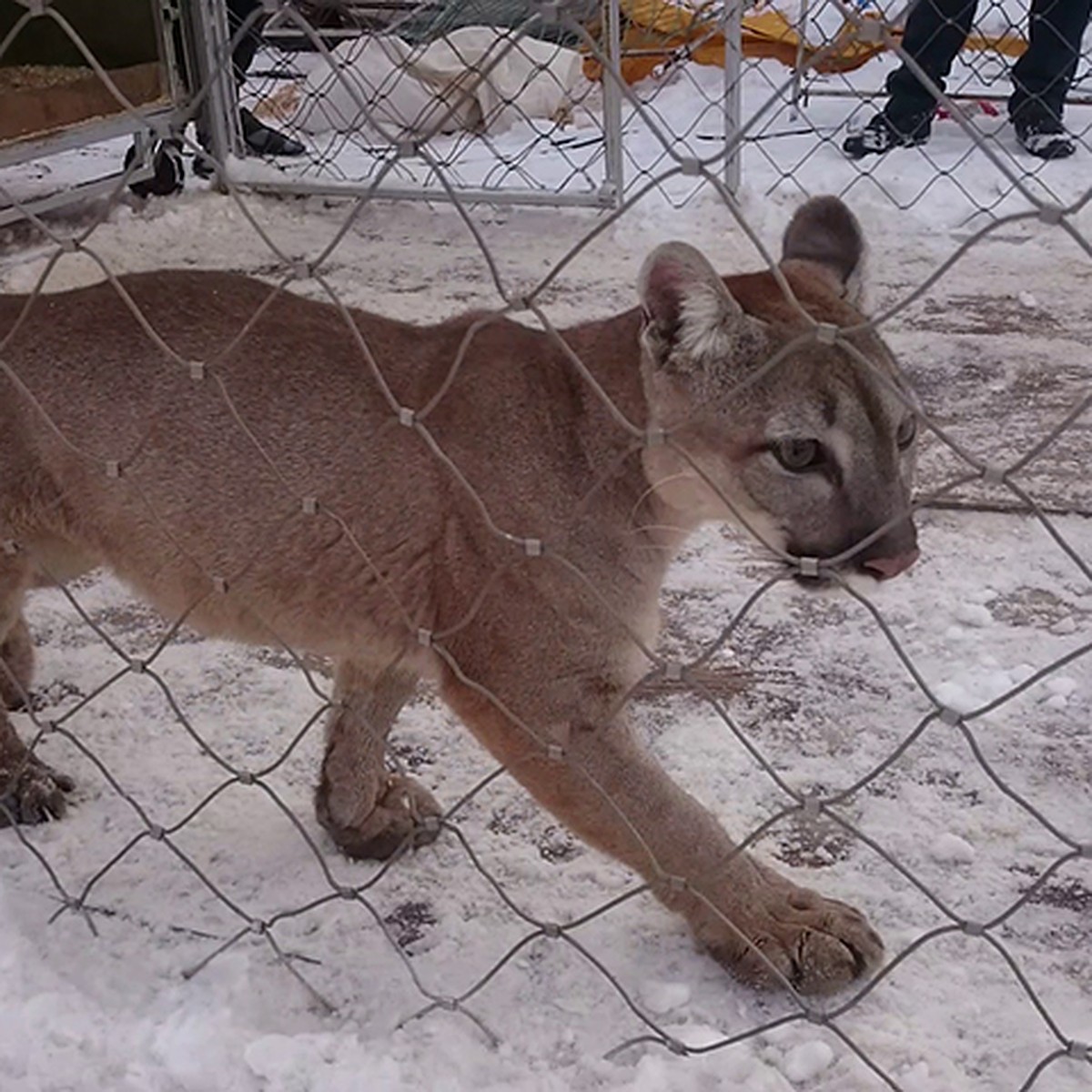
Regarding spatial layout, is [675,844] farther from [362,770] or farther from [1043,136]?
[1043,136]

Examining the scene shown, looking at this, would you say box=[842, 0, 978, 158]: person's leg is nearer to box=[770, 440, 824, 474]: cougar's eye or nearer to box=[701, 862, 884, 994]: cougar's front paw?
box=[770, 440, 824, 474]: cougar's eye

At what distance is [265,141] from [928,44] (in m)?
2.62

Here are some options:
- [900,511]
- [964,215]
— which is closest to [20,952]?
[900,511]

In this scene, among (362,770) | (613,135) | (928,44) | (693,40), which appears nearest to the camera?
(362,770)

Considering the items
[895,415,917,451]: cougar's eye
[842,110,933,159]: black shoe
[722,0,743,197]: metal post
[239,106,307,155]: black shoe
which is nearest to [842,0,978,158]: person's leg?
[842,110,933,159]: black shoe

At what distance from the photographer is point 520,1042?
1936 mm

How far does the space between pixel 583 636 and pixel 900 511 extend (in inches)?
16.9

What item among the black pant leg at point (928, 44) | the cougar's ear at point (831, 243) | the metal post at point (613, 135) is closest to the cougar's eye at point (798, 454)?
the cougar's ear at point (831, 243)

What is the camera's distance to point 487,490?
6.79 ft

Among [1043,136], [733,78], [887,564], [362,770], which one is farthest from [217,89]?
[887,564]

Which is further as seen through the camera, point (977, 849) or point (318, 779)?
point (318, 779)

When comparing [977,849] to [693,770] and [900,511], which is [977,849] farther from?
[900,511]

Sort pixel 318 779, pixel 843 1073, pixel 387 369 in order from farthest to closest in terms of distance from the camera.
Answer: pixel 318 779 < pixel 387 369 < pixel 843 1073

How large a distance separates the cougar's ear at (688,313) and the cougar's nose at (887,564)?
0.29 metres
